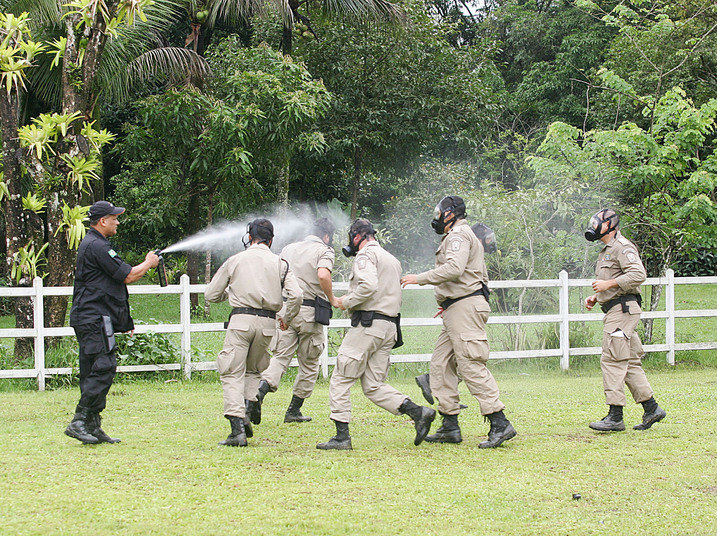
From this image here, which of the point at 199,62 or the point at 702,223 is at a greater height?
the point at 199,62

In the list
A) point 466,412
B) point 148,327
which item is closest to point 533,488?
point 466,412

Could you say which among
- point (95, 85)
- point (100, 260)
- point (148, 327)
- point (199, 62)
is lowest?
point (148, 327)

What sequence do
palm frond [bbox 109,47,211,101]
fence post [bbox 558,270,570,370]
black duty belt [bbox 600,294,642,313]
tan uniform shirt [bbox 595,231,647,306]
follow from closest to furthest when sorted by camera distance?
1. tan uniform shirt [bbox 595,231,647,306]
2. black duty belt [bbox 600,294,642,313]
3. fence post [bbox 558,270,570,370]
4. palm frond [bbox 109,47,211,101]

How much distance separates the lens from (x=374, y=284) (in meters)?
6.31

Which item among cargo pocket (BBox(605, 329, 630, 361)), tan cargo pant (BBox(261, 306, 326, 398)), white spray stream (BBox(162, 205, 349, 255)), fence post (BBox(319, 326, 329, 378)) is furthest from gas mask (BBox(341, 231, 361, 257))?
white spray stream (BBox(162, 205, 349, 255))

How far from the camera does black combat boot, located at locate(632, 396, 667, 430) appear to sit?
699 cm

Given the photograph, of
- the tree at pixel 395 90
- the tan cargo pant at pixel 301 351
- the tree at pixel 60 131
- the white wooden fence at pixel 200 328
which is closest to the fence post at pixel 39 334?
the white wooden fence at pixel 200 328

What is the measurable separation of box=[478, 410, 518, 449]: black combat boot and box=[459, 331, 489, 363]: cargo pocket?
46cm

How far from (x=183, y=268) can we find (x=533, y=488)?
60.3 feet

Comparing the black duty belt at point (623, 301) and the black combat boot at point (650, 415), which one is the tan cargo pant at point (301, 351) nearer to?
the black duty belt at point (623, 301)

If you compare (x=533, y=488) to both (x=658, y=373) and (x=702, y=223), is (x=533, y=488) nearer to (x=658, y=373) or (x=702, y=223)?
(x=658, y=373)

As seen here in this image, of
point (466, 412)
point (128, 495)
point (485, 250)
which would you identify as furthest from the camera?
point (466, 412)

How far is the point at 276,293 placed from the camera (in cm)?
653

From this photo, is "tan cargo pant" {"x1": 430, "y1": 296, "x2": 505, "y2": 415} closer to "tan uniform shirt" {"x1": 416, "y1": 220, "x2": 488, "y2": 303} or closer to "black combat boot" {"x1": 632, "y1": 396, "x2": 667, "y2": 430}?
"tan uniform shirt" {"x1": 416, "y1": 220, "x2": 488, "y2": 303}
